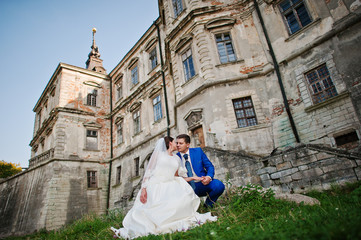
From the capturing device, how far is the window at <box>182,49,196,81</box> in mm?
12773

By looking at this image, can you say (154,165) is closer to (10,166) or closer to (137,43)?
Result: (137,43)

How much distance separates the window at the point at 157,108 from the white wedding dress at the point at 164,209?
12269 mm

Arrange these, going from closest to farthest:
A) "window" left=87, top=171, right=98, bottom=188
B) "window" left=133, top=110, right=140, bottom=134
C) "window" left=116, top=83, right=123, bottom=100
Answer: "window" left=133, top=110, right=140, bottom=134 < "window" left=87, top=171, right=98, bottom=188 < "window" left=116, top=83, right=123, bottom=100

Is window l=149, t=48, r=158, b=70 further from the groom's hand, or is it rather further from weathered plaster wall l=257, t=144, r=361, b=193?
the groom's hand

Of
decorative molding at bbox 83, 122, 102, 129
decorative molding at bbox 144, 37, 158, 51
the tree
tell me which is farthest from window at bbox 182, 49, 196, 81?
the tree

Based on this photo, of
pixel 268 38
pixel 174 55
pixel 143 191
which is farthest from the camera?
pixel 174 55

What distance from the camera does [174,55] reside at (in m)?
14.0

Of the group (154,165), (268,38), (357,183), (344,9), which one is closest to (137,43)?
(268,38)

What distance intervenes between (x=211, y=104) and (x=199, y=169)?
6.50 meters

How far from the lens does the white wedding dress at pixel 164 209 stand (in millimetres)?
3631

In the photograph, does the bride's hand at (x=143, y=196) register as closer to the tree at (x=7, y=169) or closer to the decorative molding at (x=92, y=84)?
the decorative molding at (x=92, y=84)

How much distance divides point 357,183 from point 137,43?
19630 millimetres

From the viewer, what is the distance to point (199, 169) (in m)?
4.74

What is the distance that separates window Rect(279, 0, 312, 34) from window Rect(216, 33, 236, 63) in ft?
10.0
